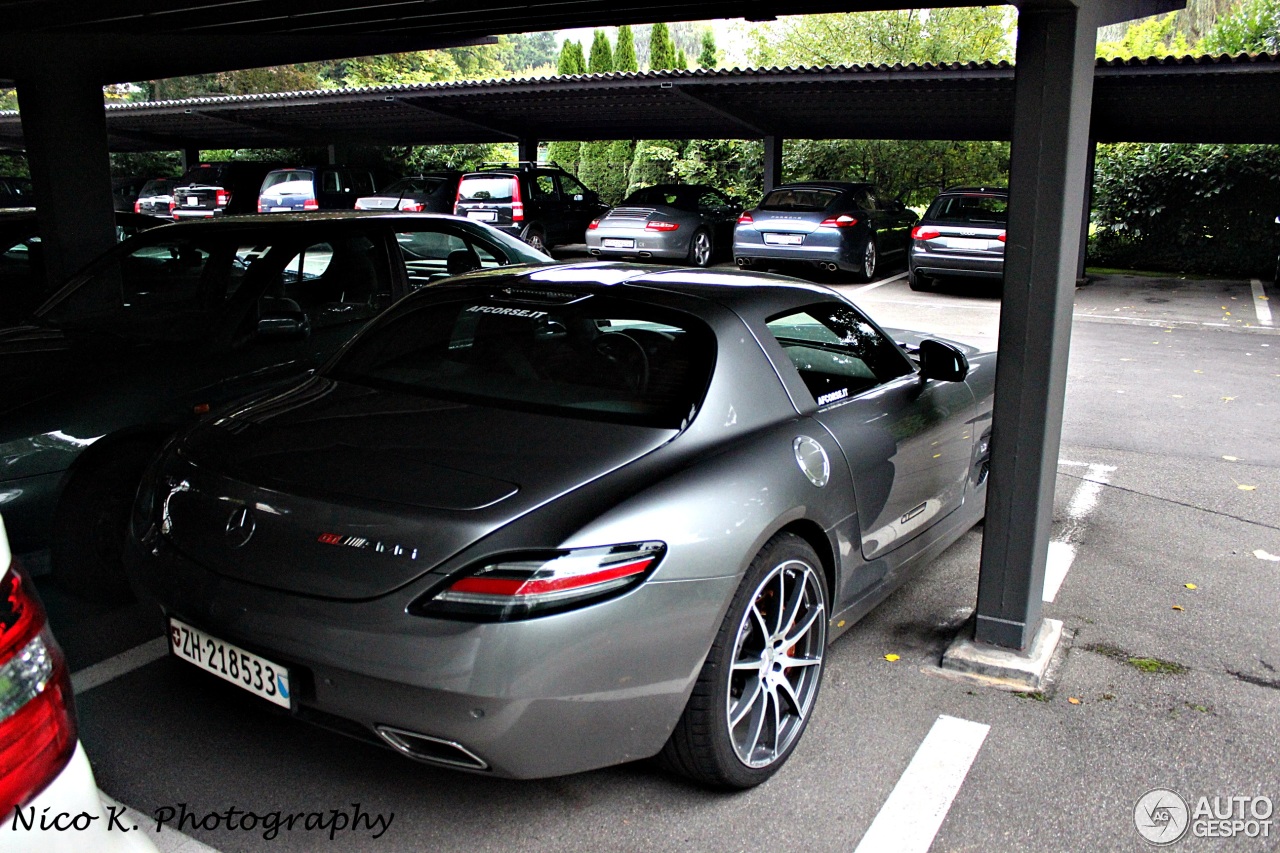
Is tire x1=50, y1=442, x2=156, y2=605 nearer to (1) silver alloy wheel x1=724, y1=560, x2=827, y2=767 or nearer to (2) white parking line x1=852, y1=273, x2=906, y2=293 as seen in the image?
(1) silver alloy wheel x1=724, y1=560, x2=827, y2=767

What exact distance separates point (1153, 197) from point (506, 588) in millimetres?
20834

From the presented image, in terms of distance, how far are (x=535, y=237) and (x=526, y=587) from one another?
16377mm

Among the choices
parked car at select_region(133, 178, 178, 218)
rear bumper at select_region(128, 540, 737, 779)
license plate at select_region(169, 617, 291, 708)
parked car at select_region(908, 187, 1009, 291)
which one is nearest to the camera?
rear bumper at select_region(128, 540, 737, 779)

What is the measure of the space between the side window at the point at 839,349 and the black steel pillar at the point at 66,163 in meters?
6.47

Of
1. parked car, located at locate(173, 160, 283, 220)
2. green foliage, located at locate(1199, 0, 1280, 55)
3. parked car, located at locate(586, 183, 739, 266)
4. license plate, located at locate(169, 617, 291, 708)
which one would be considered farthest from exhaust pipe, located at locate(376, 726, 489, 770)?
green foliage, located at locate(1199, 0, 1280, 55)

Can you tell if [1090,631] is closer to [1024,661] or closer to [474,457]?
Result: [1024,661]

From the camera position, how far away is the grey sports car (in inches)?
95.3

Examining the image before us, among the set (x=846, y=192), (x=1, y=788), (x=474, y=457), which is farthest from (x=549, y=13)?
(x=846, y=192)

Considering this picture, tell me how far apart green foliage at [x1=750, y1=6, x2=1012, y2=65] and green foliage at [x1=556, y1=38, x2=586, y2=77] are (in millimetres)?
8174

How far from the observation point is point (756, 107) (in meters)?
18.3

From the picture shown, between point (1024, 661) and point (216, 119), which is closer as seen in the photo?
point (1024, 661)

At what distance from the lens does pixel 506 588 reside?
240cm

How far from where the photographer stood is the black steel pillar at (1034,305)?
3.44 meters

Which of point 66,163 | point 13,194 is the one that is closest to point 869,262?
point 66,163
